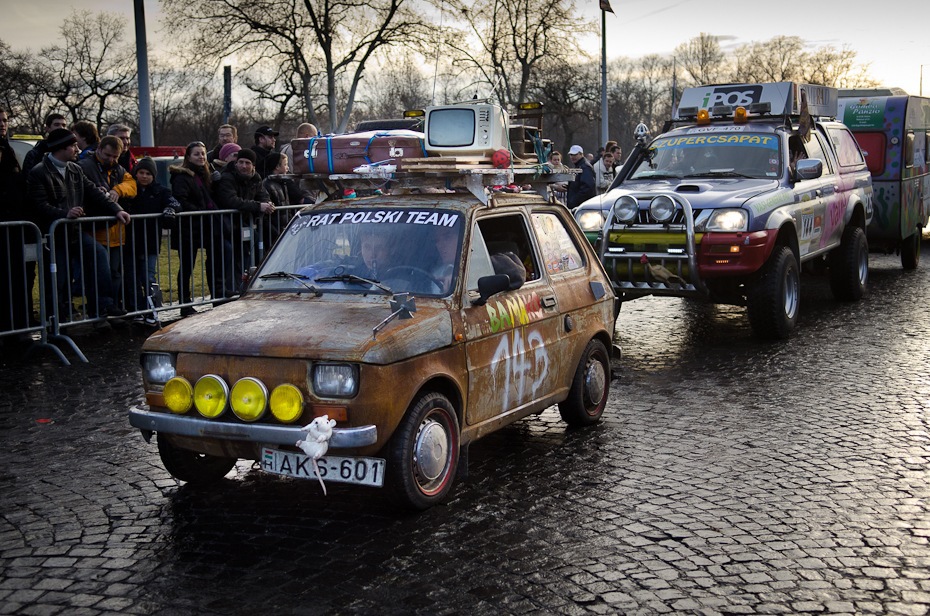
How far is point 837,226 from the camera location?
1281 cm

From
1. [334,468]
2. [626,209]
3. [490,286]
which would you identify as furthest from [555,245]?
[626,209]

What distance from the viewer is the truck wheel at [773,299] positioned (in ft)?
34.5

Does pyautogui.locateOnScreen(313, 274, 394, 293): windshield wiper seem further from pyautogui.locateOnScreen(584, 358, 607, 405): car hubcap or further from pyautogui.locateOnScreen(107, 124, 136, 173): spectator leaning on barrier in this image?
pyautogui.locateOnScreen(107, 124, 136, 173): spectator leaning on barrier

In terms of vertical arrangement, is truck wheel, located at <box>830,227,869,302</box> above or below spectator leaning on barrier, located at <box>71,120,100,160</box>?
below

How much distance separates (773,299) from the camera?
34.4ft

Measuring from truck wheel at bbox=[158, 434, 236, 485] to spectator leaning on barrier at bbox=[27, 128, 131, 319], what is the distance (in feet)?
15.3

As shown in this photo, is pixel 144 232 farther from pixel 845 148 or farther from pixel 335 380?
pixel 845 148

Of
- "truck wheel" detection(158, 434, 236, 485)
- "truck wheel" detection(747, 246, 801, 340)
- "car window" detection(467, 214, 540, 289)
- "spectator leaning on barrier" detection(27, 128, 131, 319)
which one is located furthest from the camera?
"truck wheel" detection(747, 246, 801, 340)

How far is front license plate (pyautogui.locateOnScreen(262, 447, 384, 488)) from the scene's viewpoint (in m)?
5.17

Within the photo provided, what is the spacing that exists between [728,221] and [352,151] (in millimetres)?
4448

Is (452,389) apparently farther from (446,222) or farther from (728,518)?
(728,518)

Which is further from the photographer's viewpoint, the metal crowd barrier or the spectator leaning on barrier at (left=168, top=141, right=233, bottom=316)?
the spectator leaning on barrier at (left=168, top=141, right=233, bottom=316)

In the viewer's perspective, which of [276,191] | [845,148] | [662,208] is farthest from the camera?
[845,148]

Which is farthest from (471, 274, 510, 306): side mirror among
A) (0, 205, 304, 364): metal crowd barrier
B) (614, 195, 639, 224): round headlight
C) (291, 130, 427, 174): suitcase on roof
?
(614, 195, 639, 224): round headlight
